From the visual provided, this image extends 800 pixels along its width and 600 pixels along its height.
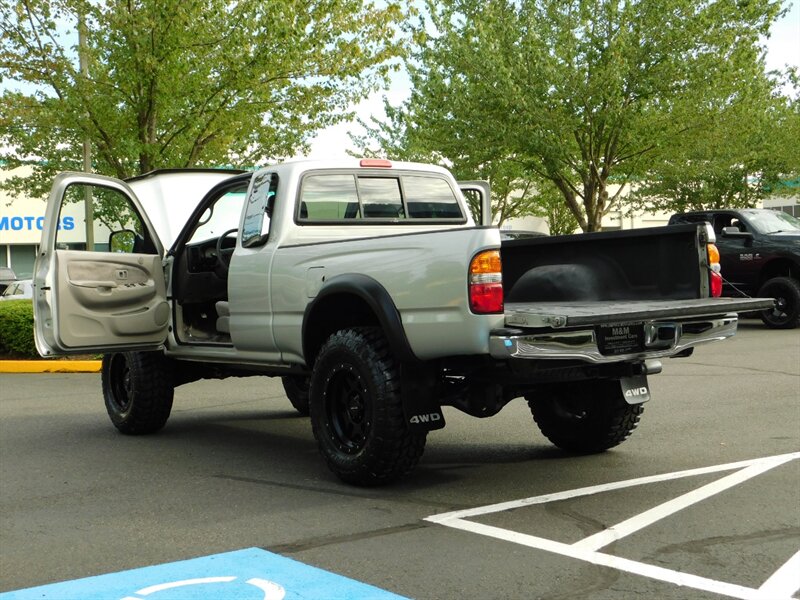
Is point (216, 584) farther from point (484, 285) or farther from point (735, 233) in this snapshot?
point (735, 233)

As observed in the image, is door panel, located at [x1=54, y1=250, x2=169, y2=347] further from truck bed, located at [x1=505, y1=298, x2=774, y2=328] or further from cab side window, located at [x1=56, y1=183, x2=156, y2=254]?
truck bed, located at [x1=505, y1=298, x2=774, y2=328]

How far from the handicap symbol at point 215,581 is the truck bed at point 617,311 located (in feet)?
6.39

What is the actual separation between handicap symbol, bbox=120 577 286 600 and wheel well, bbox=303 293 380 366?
2282 millimetres

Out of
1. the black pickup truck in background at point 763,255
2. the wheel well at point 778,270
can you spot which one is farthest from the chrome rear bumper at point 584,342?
the wheel well at point 778,270

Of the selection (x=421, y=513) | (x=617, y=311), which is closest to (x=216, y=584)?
(x=421, y=513)

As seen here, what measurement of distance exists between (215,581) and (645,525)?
224 cm

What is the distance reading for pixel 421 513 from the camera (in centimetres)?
575

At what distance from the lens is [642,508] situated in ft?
19.0

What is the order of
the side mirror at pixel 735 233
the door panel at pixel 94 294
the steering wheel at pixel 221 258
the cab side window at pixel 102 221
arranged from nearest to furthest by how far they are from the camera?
1. the door panel at pixel 94 294
2. the steering wheel at pixel 221 258
3. the cab side window at pixel 102 221
4. the side mirror at pixel 735 233

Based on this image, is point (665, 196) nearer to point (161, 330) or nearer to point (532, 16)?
point (532, 16)

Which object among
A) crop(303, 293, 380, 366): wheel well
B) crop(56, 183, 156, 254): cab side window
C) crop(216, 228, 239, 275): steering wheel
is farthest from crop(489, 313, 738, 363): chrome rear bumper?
crop(56, 183, 156, 254): cab side window

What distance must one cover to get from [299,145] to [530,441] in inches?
490

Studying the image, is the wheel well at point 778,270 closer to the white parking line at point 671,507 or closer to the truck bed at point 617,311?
the white parking line at point 671,507

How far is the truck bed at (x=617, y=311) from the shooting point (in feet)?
18.0
